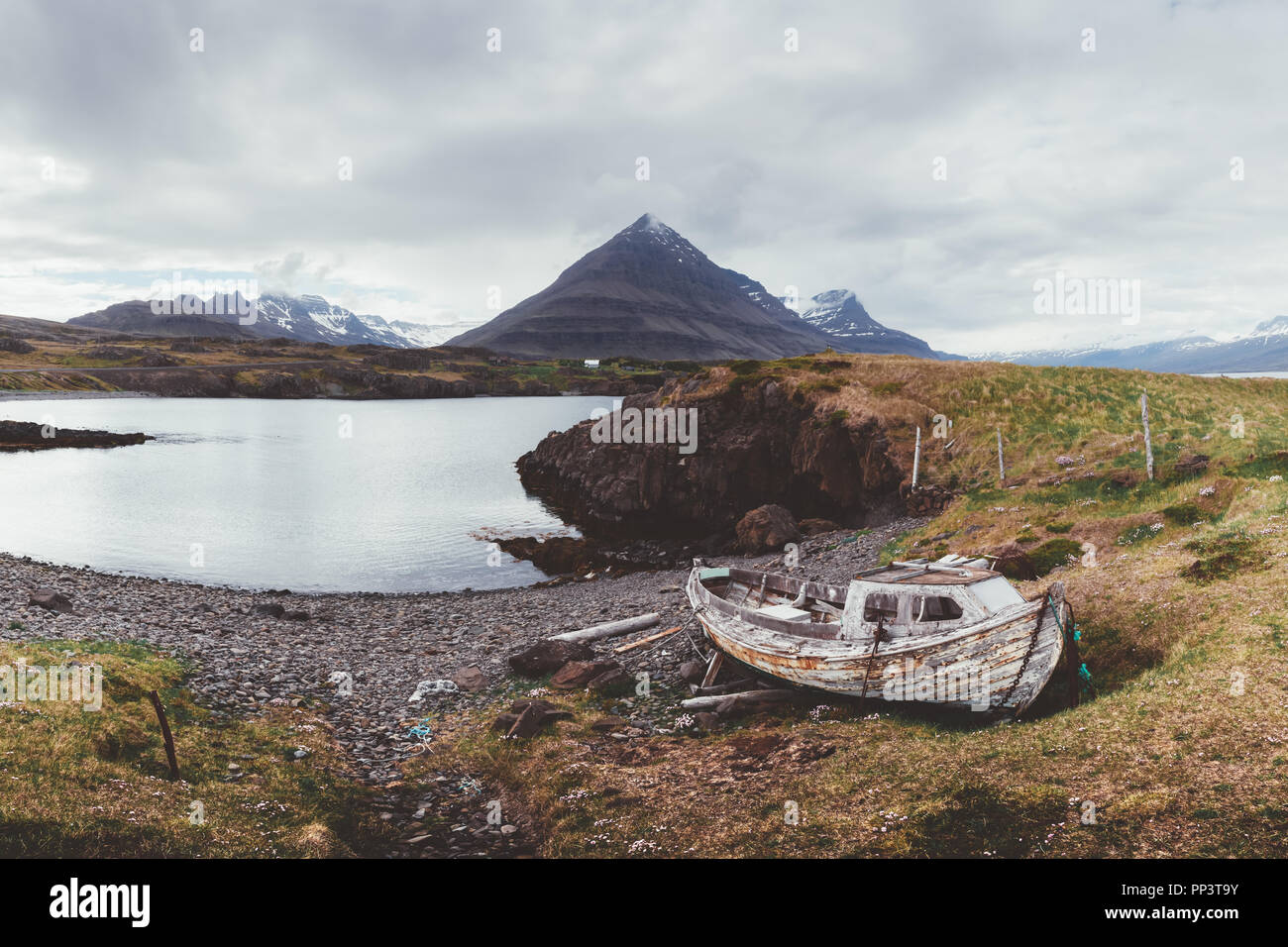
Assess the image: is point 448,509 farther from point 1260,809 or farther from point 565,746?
point 1260,809

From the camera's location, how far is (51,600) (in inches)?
1151

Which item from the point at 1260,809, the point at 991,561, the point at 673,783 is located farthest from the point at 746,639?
the point at 1260,809

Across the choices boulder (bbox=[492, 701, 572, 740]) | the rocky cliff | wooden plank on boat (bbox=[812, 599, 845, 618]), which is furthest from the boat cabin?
the rocky cliff

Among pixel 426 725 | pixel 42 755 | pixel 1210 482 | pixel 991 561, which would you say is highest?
pixel 1210 482

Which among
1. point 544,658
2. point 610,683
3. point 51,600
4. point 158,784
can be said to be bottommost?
point 610,683

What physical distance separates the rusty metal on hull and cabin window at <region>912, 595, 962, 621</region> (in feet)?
2.49

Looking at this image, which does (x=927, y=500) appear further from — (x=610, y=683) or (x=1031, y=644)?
(x=1031, y=644)

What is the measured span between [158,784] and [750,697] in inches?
589

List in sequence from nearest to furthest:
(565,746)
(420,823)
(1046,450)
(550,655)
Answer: (420,823)
(565,746)
(550,655)
(1046,450)

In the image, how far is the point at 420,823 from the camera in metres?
15.4

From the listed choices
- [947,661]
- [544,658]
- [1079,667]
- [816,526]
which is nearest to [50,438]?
[544,658]

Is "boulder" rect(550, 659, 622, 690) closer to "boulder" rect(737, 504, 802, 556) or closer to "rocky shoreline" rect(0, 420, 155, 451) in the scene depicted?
"boulder" rect(737, 504, 802, 556)

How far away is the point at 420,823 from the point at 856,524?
40193mm

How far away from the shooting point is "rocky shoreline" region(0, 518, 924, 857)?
19.6 metres
